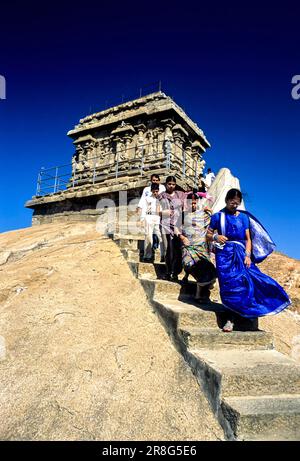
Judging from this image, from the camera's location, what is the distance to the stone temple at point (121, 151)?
470 inches

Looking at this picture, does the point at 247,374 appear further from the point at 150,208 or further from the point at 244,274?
the point at 150,208

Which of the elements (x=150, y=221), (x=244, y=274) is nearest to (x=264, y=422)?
(x=244, y=274)

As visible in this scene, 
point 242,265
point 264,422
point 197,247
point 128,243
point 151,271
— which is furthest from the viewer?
point 128,243

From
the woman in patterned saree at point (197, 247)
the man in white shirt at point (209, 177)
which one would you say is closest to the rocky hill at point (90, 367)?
the woman in patterned saree at point (197, 247)

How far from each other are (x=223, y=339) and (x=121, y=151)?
37.9ft

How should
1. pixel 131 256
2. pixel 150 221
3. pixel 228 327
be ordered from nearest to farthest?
pixel 228 327
pixel 131 256
pixel 150 221

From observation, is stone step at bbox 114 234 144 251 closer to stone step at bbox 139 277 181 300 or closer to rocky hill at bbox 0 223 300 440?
rocky hill at bbox 0 223 300 440

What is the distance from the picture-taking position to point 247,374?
92.4 inches

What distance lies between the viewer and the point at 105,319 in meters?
3.71

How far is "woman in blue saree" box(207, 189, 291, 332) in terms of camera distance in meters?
3.14

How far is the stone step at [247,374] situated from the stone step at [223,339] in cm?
19

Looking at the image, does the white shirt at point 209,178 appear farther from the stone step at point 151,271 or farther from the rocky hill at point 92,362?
the rocky hill at point 92,362
